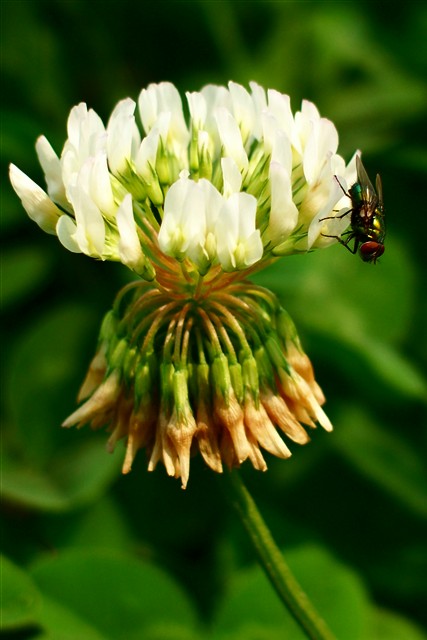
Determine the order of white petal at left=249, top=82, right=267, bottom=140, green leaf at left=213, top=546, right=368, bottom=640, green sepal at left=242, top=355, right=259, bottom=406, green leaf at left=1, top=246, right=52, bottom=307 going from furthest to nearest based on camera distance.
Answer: green leaf at left=1, top=246, right=52, bottom=307
green leaf at left=213, top=546, right=368, bottom=640
white petal at left=249, top=82, right=267, bottom=140
green sepal at left=242, top=355, right=259, bottom=406

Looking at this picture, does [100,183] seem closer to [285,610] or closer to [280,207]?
[280,207]

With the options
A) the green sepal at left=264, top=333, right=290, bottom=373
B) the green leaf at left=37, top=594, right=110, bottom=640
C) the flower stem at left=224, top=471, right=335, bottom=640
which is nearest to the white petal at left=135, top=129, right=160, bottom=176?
the green sepal at left=264, top=333, right=290, bottom=373

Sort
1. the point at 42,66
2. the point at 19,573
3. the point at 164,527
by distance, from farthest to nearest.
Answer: the point at 42,66, the point at 164,527, the point at 19,573

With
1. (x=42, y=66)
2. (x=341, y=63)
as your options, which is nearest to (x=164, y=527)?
(x=42, y=66)

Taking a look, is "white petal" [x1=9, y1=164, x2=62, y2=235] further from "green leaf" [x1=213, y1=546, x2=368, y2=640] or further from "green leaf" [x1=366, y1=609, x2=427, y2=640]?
"green leaf" [x1=366, y1=609, x2=427, y2=640]

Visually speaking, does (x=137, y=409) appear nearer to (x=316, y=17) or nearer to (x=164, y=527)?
(x=164, y=527)

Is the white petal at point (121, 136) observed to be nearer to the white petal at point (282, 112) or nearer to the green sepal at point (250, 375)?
the white petal at point (282, 112)

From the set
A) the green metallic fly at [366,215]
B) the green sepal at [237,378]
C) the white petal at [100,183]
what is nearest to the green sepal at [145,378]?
the green sepal at [237,378]
